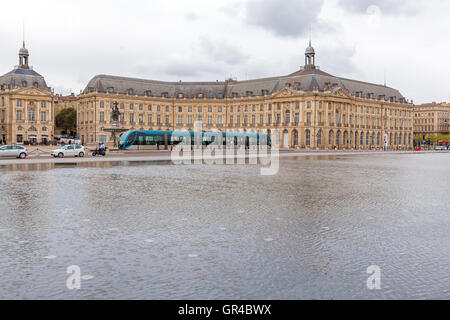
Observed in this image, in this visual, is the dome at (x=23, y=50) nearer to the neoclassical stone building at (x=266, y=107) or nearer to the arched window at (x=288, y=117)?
the neoclassical stone building at (x=266, y=107)

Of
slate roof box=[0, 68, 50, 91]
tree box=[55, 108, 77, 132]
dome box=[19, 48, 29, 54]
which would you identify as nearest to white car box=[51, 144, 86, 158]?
slate roof box=[0, 68, 50, 91]

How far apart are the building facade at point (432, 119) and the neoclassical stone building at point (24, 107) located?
143583 mm

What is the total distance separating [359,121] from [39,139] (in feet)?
276

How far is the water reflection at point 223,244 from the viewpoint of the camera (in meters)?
6.55

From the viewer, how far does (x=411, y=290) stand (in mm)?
6461

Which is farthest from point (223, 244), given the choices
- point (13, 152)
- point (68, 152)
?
point (68, 152)

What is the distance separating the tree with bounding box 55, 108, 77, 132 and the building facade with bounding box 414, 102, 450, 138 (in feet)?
443

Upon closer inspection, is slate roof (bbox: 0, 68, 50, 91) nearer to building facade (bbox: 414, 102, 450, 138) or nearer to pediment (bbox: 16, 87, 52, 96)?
pediment (bbox: 16, 87, 52, 96)

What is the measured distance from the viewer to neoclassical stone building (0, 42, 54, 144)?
4126 inches

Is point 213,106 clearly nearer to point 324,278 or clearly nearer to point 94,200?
point 94,200

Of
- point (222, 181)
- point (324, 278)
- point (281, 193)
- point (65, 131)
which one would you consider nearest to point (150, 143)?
point (222, 181)

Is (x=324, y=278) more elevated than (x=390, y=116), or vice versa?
(x=390, y=116)

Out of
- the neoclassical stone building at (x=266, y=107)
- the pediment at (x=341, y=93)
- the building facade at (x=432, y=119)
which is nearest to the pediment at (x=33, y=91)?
the neoclassical stone building at (x=266, y=107)
